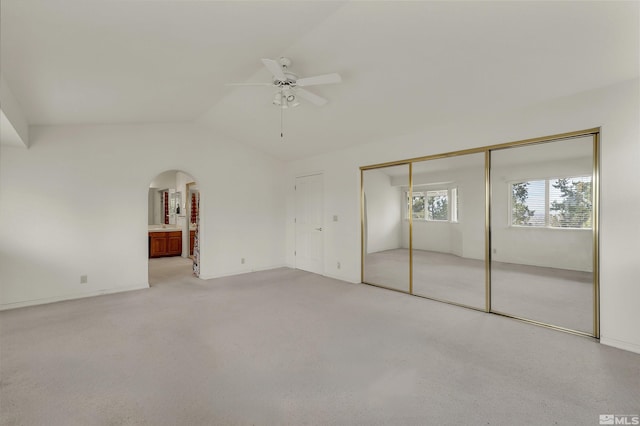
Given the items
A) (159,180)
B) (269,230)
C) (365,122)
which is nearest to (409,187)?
(365,122)

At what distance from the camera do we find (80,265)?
4.41 m

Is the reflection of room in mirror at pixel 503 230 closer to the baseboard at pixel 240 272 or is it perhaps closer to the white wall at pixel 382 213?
the white wall at pixel 382 213

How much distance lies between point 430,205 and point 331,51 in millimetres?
2572

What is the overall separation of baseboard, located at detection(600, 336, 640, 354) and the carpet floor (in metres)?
0.11

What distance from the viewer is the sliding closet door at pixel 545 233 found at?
3.01m

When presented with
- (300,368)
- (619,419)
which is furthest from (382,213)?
(619,419)

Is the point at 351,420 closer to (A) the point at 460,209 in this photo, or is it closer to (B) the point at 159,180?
(A) the point at 460,209

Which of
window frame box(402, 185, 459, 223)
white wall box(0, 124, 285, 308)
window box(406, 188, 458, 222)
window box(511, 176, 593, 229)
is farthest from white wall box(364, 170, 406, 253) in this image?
white wall box(0, 124, 285, 308)

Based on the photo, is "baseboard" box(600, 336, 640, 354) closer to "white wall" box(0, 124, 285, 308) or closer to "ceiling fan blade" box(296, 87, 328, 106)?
"ceiling fan blade" box(296, 87, 328, 106)

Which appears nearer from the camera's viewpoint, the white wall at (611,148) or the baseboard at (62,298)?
the white wall at (611,148)

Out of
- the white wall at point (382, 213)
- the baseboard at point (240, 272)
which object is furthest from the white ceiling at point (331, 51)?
the baseboard at point (240, 272)

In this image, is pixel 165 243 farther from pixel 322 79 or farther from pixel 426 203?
pixel 322 79

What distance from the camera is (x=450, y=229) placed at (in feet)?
13.3

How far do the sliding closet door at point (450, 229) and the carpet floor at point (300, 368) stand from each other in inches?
16.2
